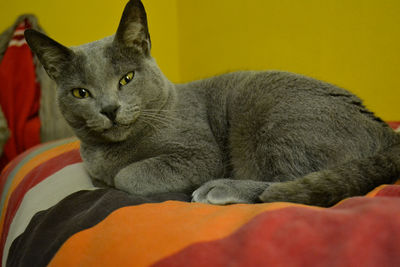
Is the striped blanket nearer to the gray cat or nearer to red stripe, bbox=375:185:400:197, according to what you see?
red stripe, bbox=375:185:400:197

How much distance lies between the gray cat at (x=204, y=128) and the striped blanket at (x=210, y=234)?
0.16m

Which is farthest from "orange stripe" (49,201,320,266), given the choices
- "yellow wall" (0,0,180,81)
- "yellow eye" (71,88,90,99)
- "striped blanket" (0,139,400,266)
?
"yellow wall" (0,0,180,81)

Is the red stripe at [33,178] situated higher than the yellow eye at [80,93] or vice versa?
the yellow eye at [80,93]

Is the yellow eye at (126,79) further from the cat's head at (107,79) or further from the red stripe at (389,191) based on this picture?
the red stripe at (389,191)

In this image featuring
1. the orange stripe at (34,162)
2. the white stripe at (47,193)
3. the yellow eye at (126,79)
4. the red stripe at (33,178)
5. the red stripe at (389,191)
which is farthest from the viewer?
the orange stripe at (34,162)

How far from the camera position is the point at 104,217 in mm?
730

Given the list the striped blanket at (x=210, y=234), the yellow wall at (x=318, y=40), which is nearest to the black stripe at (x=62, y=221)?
the striped blanket at (x=210, y=234)

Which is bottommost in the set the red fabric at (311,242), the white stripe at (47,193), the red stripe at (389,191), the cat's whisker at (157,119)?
the white stripe at (47,193)

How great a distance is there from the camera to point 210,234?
1.78ft

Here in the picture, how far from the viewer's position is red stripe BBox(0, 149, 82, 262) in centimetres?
118

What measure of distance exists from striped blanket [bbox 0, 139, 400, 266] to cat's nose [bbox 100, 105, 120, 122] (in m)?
0.24

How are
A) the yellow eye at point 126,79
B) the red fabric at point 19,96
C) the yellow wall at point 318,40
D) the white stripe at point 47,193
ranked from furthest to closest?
1. the red fabric at point 19,96
2. the yellow wall at point 318,40
3. the yellow eye at point 126,79
4. the white stripe at point 47,193

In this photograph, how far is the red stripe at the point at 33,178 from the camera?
1185 mm

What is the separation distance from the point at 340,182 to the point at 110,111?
0.65 meters
